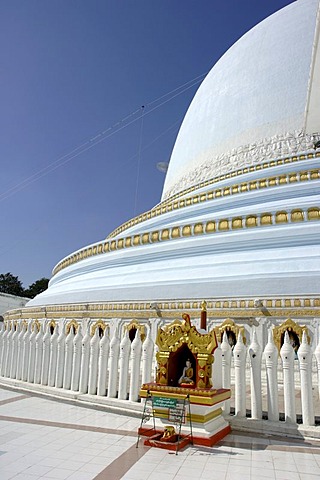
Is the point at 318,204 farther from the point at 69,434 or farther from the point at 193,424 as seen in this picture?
the point at 69,434

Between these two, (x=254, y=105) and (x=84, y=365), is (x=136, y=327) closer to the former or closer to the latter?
(x=84, y=365)

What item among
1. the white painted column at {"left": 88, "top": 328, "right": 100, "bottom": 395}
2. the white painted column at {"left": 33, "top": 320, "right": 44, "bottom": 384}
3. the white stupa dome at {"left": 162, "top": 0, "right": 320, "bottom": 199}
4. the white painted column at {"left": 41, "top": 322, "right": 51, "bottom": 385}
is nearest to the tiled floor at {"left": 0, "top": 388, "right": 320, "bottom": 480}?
the white painted column at {"left": 88, "top": 328, "right": 100, "bottom": 395}

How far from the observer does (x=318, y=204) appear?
8.31 m

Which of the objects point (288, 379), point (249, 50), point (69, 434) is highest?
point (249, 50)

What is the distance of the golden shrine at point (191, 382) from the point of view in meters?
4.68

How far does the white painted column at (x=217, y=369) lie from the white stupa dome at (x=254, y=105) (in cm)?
748

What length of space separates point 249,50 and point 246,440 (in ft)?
44.6

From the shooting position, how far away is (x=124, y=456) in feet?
13.6

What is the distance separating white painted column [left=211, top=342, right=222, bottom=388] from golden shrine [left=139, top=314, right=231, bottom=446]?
12 cm

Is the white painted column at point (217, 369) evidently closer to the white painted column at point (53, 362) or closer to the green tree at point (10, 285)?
the white painted column at point (53, 362)

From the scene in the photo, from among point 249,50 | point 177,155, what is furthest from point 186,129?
point 249,50

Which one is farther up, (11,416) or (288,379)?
(288,379)

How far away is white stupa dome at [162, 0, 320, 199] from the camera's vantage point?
40.5 ft

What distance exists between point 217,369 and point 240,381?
0.33 meters
